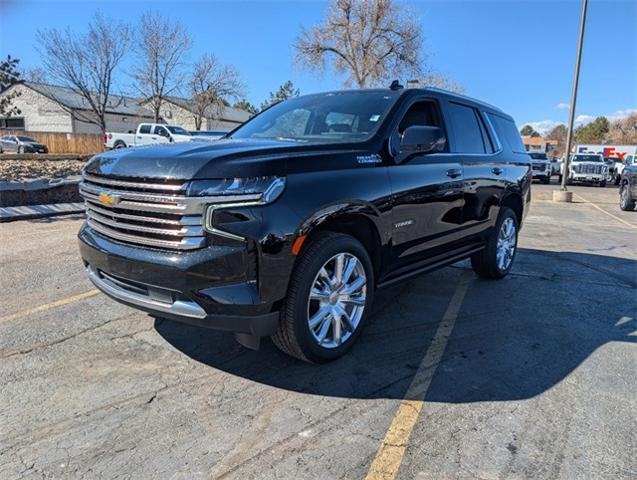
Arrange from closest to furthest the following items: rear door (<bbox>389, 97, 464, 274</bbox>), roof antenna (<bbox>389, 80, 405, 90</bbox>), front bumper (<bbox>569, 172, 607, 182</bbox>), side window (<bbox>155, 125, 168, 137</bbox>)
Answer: rear door (<bbox>389, 97, 464, 274</bbox>), roof antenna (<bbox>389, 80, 405, 90</bbox>), side window (<bbox>155, 125, 168, 137</bbox>), front bumper (<bbox>569, 172, 607, 182</bbox>)

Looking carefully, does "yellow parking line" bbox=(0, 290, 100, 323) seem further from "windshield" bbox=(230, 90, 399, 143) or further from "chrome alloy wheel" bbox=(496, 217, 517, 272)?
"chrome alloy wheel" bbox=(496, 217, 517, 272)

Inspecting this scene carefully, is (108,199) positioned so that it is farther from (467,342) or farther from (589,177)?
(589,177)

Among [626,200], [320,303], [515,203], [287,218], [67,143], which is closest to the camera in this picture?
[287,218]

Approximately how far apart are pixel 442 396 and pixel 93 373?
226 centimetres

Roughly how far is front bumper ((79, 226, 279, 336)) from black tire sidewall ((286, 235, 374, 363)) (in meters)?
0.17

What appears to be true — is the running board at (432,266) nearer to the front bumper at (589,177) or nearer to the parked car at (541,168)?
the parked car at (541,168)

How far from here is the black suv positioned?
2.77 metres

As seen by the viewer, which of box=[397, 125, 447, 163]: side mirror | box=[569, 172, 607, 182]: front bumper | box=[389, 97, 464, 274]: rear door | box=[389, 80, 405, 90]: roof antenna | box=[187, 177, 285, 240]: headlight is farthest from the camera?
box=[569, 172, 607, 182]: front bumper

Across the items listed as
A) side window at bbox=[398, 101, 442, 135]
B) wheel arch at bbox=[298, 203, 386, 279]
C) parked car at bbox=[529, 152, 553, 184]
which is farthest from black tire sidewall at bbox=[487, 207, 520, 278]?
parked car at bbox=[529, 152, 553, 184]

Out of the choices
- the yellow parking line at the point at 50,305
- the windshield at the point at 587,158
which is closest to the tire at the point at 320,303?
the yellow parking line at the point at 50,305

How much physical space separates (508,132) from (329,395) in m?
4.59

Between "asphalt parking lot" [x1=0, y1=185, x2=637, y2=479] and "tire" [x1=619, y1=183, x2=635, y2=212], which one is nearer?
"asphalt parking lot" [x1=0, y1=185, x2=637, y2=479]

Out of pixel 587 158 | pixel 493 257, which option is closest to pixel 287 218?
pixel 493 257

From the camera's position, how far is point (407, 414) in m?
2.86
